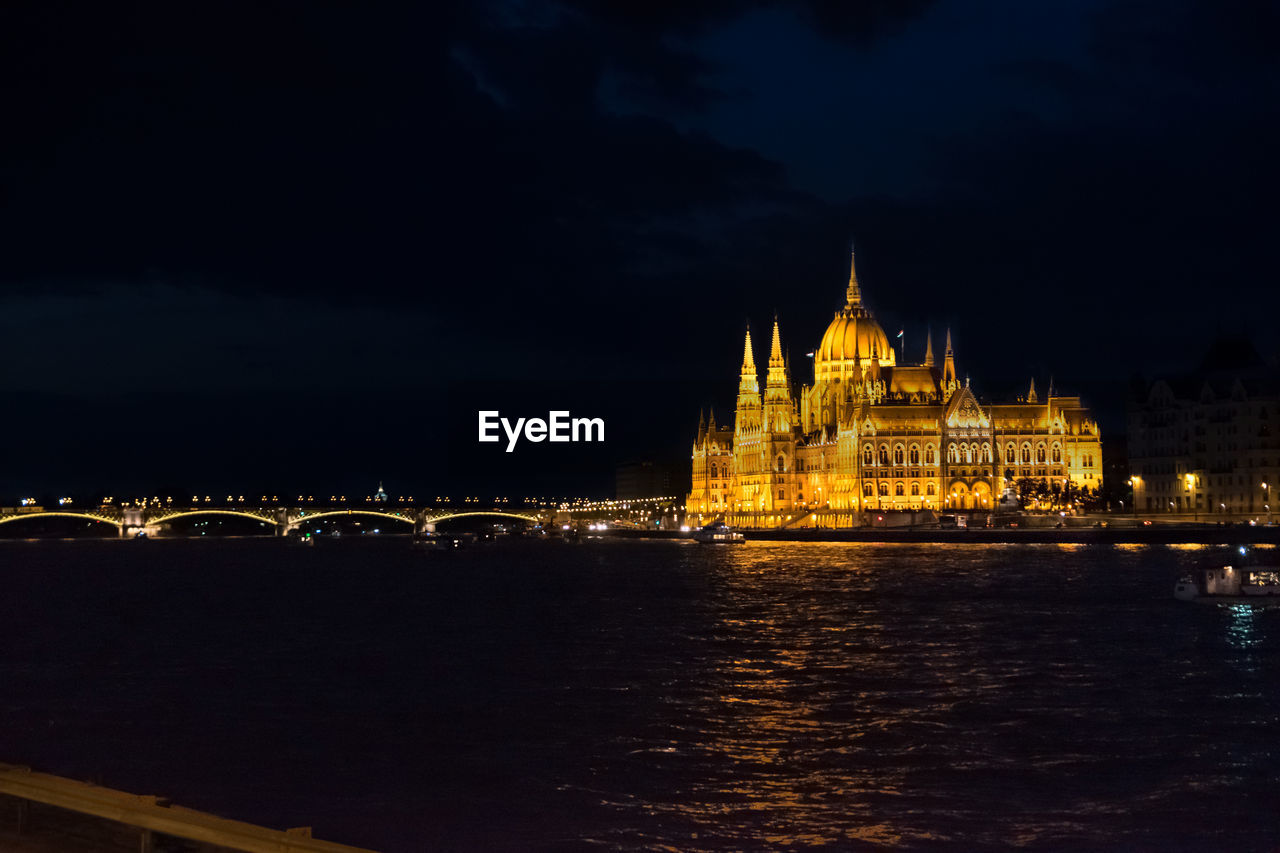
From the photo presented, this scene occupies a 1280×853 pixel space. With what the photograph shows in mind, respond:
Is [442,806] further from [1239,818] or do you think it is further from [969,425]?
[969,425]

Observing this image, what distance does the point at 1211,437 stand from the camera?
167375 mm

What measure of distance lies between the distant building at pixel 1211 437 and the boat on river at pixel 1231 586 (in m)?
97.6

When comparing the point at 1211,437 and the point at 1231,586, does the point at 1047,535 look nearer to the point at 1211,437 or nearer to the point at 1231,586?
the point at 1211,437

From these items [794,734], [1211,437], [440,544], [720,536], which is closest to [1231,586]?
[794,734]

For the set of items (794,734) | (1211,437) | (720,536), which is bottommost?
(794,734)

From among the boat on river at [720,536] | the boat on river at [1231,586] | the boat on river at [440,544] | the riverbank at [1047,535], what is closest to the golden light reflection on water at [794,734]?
the boat on river at [1231,586]

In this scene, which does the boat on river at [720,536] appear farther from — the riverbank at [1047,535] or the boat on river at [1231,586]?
the boat on river at [1231,586]

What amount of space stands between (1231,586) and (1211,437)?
108 m

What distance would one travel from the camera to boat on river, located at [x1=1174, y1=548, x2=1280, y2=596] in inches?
2571

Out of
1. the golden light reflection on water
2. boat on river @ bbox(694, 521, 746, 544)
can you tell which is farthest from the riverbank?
the golden light reflection on water

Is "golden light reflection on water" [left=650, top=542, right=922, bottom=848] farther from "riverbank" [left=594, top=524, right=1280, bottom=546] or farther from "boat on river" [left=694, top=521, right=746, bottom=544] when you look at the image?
"boat on river" [left=694, top=521, right=746, bottom=544]

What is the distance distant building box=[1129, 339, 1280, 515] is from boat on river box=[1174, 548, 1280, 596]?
97564mm

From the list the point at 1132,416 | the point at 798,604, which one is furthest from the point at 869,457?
the point at 798,604

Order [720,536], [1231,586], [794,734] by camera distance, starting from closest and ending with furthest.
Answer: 1. [794,734]
2. [1231,586]
3. [720,536]
